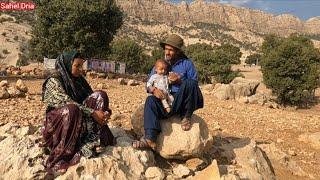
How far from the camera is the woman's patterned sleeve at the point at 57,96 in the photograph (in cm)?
517

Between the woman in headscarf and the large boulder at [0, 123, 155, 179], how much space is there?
0.14 meters

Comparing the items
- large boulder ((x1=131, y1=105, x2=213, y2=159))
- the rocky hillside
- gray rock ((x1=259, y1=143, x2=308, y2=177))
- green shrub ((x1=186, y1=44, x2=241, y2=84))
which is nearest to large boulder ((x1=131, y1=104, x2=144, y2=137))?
large boulder ((x1=131, y1=105, x2=213, y2=159))

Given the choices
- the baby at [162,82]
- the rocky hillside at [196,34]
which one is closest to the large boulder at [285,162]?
the baby at [162,82]

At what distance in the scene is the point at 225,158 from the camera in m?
6.93

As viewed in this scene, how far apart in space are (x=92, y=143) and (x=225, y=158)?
8.71 feet

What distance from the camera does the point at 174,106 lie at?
594cm

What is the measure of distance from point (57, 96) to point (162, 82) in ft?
5.12

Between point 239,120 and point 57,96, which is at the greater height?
point 57,96

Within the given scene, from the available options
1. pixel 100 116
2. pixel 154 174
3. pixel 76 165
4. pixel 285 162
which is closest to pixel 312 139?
pixel 285 162

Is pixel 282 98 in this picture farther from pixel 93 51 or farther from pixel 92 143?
pixel 92 143

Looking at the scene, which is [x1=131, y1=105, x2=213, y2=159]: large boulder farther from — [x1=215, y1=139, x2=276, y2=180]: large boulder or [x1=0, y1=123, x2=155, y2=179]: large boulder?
[x1=215, y1=139, x2=276, y2=180]: large boulder

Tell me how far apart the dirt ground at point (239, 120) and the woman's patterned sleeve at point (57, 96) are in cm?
295

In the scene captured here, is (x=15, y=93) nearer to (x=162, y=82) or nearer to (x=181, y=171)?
(x=162, y=82)

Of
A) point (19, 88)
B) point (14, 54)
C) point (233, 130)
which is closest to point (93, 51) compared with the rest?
point (19, 88)
